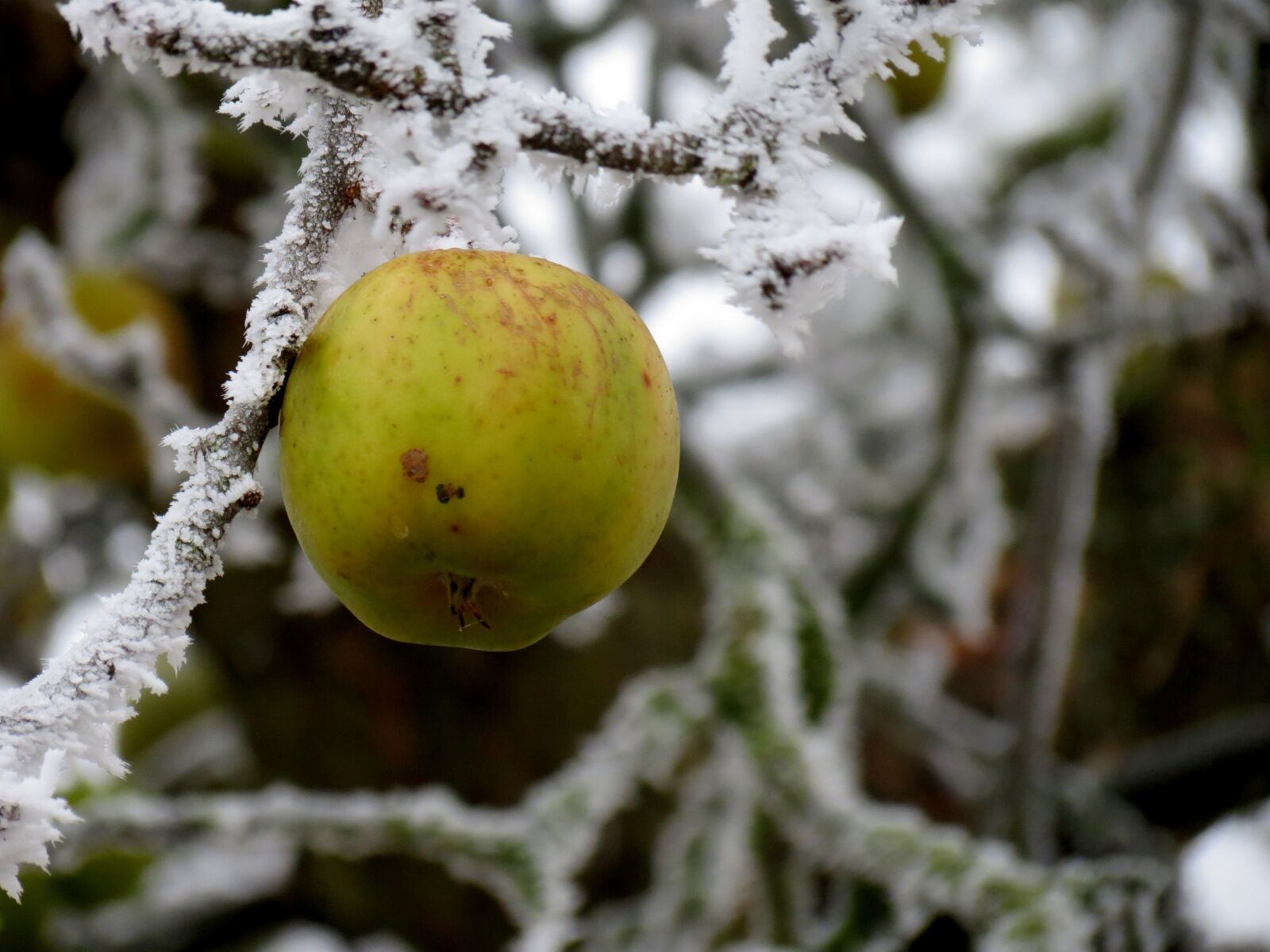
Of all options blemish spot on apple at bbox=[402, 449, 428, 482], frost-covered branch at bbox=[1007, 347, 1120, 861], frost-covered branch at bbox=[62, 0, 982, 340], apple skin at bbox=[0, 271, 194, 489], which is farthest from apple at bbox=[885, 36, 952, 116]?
blemish spot on apple at bbox=[402, 449, 428, 482]

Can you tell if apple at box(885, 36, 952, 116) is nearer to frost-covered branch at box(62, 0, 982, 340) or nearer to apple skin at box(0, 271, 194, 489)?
apple skin at box(0, 271, 194, 489)

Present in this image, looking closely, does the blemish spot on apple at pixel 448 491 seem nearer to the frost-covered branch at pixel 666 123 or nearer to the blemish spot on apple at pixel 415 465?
the blemish spot on apple at pixel 415 465

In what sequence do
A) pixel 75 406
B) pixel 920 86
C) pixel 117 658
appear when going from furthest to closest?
pixel 920 86, pixel 75 406, pixel 117 658

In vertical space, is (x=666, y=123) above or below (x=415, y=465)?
above

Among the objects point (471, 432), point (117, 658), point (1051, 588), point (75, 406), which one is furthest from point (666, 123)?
point (75, 406)

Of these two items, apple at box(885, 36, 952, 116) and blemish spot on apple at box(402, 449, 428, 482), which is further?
apple at box(885, 36, 952, 116)

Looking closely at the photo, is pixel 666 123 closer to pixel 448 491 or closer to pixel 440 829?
pixel 448 491

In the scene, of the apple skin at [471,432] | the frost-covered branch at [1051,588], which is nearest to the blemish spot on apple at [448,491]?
the apple skin at [471,432]

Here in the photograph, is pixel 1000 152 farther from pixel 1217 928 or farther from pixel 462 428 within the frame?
pixel 462 428
